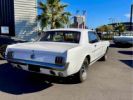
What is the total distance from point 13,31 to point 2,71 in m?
10.7

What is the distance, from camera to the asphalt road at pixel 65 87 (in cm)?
474

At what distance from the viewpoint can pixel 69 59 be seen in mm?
4773

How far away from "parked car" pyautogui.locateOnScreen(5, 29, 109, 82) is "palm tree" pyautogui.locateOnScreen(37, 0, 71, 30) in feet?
40.9

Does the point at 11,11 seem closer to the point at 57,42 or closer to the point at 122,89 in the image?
the point at 57,42

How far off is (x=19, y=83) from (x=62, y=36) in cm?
201

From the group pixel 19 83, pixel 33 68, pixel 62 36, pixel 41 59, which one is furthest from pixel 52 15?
pixel 41 59

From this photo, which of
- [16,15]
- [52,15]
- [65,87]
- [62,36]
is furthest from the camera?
[52,15]

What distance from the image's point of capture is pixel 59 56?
4.80 m

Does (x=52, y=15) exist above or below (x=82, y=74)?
above

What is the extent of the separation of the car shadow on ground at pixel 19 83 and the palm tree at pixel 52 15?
1227 centimetres

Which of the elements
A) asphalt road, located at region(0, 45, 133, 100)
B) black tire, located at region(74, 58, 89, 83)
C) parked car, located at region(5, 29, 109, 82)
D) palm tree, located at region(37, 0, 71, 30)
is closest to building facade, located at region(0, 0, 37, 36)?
palm tree, located at region(37, 0, 71, 30)

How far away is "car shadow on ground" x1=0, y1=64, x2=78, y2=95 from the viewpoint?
5.17m

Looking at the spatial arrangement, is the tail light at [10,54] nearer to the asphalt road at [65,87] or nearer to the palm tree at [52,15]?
the asphalt road at [65,87]

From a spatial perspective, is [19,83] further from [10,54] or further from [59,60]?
[59,60]
